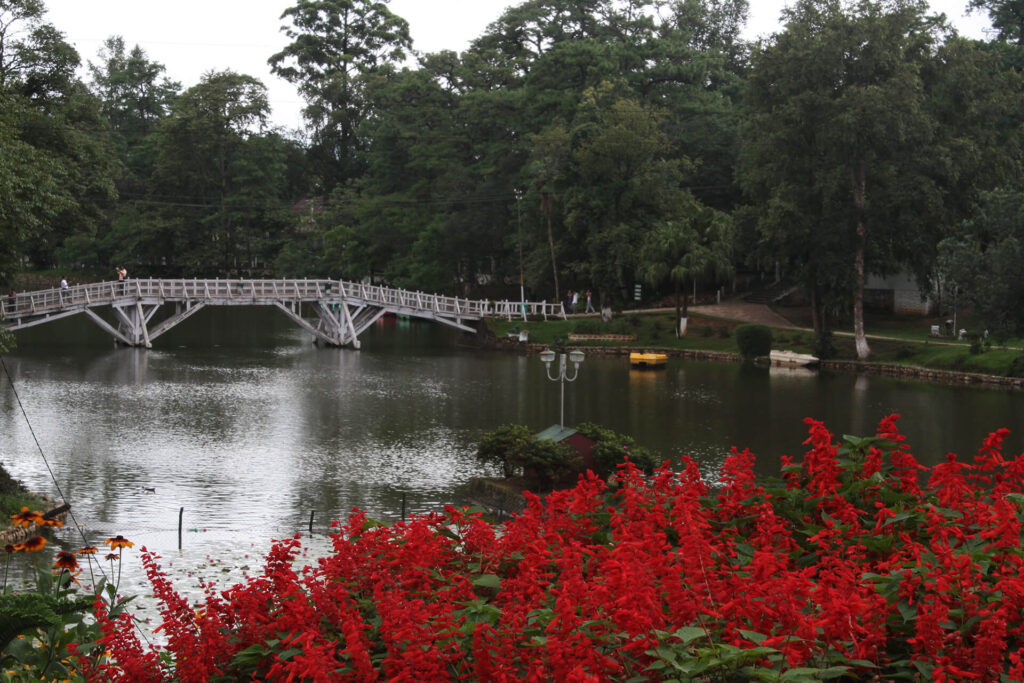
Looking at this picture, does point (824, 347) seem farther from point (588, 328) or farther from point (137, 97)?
point (137, 97)

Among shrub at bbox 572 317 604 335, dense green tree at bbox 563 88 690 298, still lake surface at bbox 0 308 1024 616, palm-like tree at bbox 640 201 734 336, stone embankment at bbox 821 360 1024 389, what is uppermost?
dense green tree at bbox 563 88 690 298

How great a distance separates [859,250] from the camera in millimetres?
54688

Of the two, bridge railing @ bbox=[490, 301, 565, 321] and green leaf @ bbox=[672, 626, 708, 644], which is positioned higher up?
bridge railing @ bbox=[490, 301, 565, 321]

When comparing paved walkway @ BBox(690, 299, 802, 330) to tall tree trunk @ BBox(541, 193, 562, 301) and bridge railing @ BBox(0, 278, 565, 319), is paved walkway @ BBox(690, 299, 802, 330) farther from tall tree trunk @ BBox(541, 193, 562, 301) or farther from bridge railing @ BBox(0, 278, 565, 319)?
bridge railing @ BBox(0, 278, 565, 319)

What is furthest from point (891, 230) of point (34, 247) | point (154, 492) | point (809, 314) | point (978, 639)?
point (34, 247)

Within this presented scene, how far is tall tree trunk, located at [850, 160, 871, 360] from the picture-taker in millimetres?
53812

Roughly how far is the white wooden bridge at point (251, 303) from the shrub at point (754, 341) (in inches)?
544

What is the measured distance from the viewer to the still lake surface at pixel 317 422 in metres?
23.8

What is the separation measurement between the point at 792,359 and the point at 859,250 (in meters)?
5.93

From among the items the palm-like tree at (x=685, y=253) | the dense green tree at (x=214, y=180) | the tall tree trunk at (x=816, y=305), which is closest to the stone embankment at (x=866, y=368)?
the tall tree trunk at (x=816, y=305)

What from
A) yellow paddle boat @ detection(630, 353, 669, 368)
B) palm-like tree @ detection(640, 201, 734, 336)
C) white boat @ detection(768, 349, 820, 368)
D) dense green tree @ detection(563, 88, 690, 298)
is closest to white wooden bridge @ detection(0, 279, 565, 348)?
dense green tree @ detection(563, 88, 690, 298)

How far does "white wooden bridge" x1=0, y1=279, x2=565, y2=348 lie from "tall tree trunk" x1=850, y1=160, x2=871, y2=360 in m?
Result: 18.5

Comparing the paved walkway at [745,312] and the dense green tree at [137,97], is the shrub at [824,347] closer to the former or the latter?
the paved walkway at [745,312]

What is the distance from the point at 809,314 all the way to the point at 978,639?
6181 cm
